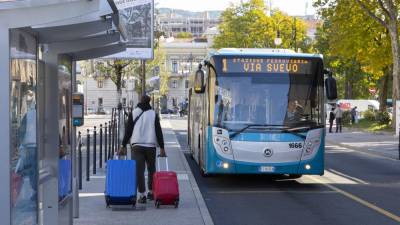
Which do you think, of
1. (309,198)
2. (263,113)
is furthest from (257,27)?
(309,198)

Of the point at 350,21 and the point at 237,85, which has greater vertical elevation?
the point at 350,21

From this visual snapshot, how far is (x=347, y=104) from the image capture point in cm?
7012

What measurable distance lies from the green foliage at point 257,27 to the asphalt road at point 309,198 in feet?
202

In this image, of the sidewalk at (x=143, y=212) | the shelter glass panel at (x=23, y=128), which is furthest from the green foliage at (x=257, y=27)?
the shelter glass panel at (x=23, y=128)

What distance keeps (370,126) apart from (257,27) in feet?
108

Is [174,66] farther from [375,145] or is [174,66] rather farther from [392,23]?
[375,145]

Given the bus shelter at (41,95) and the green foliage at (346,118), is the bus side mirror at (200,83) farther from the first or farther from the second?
the green foliage at (346,118)

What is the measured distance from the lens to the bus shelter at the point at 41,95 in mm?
5379

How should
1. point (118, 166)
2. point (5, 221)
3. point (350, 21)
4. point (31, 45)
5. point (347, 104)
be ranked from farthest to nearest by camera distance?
point (347, 104)
point (350, 21)
point (118, 166)
point (31, 45)
point (5, 221)

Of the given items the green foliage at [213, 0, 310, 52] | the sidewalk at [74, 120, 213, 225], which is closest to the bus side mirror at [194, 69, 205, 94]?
the sidewalk at [74, 120, 213, 225]

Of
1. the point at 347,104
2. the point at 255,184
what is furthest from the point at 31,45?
the point at 347,104

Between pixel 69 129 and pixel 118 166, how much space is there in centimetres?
315

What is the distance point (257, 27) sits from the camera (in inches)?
3238

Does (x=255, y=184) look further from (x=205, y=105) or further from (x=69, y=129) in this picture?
(x=69, y=129)
